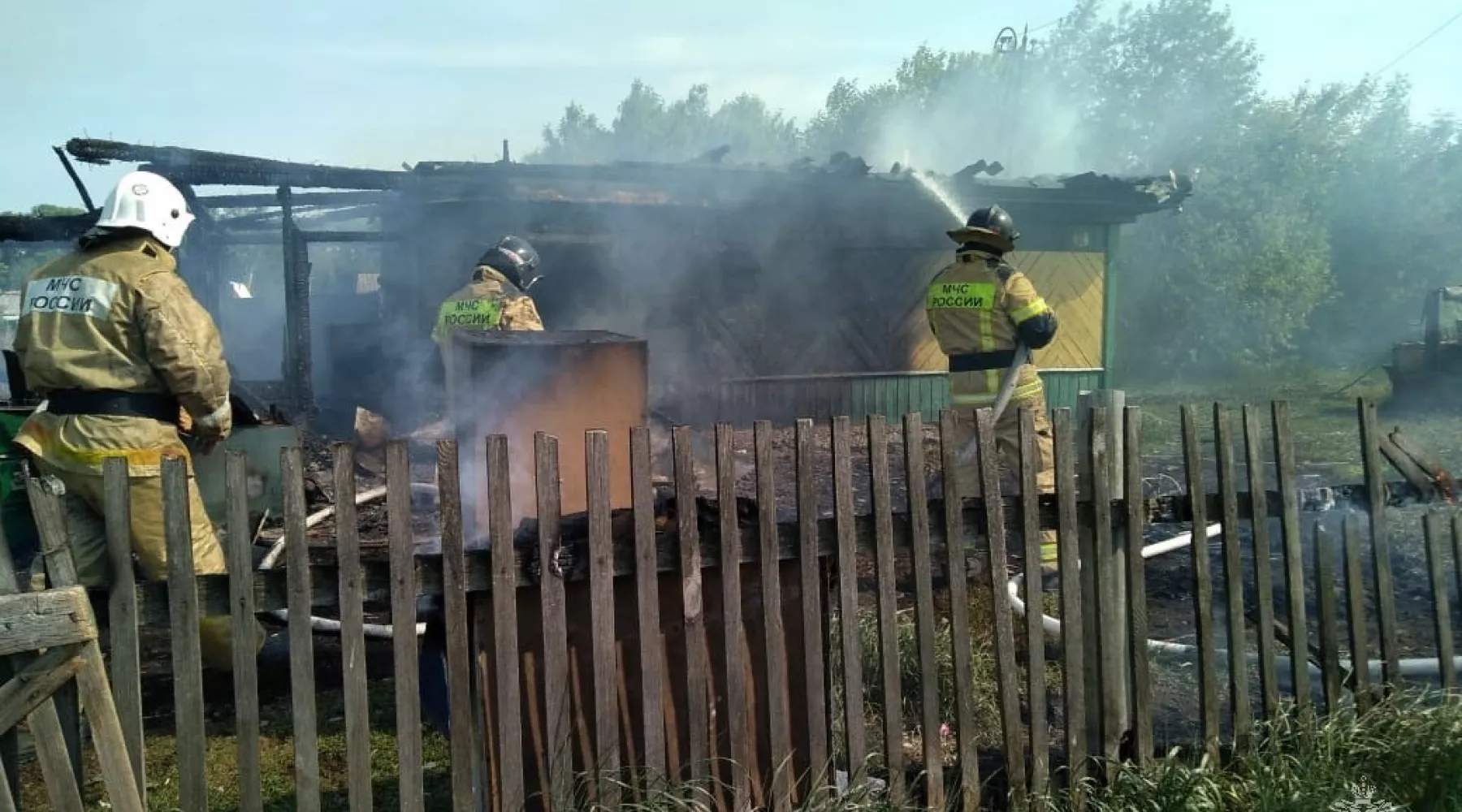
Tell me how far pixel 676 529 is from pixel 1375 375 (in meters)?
22.7

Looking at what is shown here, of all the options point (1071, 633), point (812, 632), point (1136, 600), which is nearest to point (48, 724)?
point (812, 632)

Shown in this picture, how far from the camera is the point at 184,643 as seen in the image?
7.70 ft

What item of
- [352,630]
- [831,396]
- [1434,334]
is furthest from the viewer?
[1434,334]

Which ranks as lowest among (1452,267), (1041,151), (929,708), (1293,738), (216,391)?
(1293,738)

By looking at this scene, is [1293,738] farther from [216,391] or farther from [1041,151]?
[1041,151]

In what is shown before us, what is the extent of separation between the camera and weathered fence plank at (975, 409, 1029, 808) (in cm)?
299

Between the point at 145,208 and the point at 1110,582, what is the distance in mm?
3786

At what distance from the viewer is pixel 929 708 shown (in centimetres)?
297

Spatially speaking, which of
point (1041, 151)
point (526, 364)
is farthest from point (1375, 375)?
point (526, 364)

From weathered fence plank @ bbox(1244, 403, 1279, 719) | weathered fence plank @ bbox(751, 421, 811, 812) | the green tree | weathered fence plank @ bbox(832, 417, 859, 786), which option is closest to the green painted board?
weathered fence plank @ bbox(751, 421, 811, 812)

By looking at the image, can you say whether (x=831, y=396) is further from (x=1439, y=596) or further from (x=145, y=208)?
(x=145, y=208)

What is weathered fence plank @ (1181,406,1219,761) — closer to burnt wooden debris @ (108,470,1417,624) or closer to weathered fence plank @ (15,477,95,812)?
burnt wooden debris @ (108,470,1417,624)

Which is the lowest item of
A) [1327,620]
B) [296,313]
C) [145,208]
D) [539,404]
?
[1327,620]

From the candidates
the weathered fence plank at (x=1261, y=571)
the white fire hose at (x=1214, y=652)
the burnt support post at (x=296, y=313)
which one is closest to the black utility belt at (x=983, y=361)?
the white fire hose at (x=1214, y=652)
